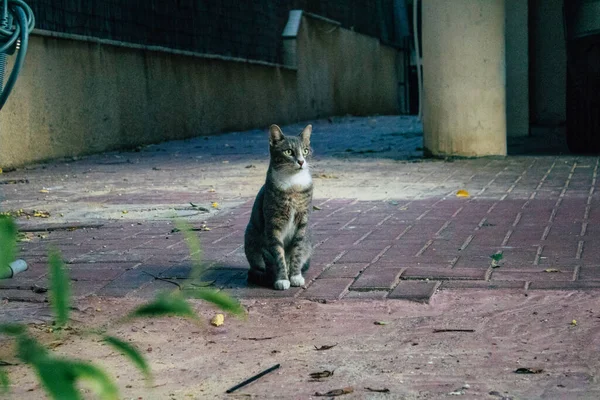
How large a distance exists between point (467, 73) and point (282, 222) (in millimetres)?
6887

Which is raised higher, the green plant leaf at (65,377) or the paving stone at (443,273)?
the green plant leaf at (65,377)

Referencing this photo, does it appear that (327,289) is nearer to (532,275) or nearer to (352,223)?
(532,275)

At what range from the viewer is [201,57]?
17.4 m

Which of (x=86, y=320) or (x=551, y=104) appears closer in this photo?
(x=86, y=320)

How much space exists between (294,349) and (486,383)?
0.84m

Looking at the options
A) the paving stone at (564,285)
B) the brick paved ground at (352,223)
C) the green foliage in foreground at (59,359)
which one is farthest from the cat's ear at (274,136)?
the green foliage in foreground at (59,359)

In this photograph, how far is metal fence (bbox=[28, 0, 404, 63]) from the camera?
517 inches

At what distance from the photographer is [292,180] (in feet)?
15.3

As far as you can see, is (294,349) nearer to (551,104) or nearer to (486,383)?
(486,383)

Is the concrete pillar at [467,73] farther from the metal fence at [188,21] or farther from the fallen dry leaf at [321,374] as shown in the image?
the fallen dry leaf at [321,374]

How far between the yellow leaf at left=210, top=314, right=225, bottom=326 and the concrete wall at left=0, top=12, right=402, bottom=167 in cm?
769

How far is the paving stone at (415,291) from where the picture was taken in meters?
4.36

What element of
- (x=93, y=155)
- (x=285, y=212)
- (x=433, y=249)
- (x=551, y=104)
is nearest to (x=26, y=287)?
(x=285, y=212)

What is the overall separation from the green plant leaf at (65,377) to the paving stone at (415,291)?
3.40 m
